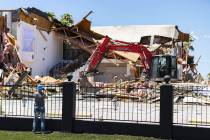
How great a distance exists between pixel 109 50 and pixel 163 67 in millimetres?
4468

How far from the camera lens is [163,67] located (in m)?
41.1

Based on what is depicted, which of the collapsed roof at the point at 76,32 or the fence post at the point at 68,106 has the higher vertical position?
the collapsed roof at the point at 76,32

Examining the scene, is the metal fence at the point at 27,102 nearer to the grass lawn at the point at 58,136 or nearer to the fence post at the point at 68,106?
the fence post at the point at 68,106

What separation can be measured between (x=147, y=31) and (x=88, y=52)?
1672 cm

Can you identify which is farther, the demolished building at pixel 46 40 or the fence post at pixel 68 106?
the demolished building at pixel 46 40

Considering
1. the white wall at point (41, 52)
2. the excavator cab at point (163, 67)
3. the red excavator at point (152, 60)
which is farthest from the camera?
the white wall at point (41, 52)

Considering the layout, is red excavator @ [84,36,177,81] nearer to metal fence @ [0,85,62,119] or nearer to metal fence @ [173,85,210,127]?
metal fence @ [173,85,210,127]

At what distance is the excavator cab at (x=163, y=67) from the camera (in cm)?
4084

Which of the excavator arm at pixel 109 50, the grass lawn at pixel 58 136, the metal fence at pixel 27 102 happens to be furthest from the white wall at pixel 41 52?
the grass lawn at pixel 58 136

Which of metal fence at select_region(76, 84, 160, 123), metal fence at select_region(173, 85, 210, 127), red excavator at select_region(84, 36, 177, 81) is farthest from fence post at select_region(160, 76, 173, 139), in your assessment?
red excavator at select_region(84, 36, 177, 81)

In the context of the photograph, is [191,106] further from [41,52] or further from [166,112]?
[41,52]

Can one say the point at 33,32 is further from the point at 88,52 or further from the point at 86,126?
the point at 86,126

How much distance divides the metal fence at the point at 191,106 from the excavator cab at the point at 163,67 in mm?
14824

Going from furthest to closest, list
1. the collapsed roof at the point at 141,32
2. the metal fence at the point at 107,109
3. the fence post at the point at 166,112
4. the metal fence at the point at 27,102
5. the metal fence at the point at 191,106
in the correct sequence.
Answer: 1. the collapsed roof at the point at 141,32
2. the metal fence at the point at 27,102
3. the metal fence at the point at 107,109
4. the metal fence at the point at 191,106
5. the fence post at the point at 166,112
